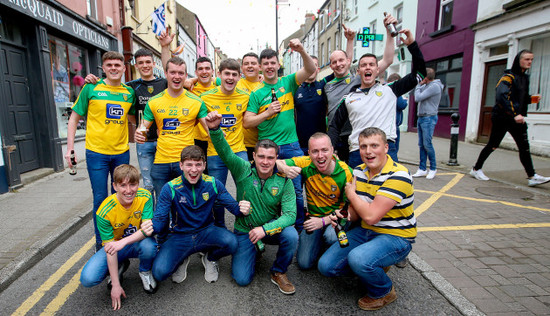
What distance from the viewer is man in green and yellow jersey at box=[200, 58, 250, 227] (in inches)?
143

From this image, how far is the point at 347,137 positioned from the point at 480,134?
9.00 meters

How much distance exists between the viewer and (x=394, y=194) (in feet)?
8.48

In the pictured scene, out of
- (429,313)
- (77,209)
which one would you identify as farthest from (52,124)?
(429,313)

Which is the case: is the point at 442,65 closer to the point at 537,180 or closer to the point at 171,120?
the point at 537,180

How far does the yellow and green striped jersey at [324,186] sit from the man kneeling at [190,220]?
720mm

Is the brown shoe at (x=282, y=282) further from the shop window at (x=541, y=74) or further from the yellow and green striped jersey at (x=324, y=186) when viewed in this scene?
the shop window at (x=541, y=74)

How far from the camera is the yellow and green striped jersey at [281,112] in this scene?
3775mm

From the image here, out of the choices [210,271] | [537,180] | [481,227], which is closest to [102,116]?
[210,271]

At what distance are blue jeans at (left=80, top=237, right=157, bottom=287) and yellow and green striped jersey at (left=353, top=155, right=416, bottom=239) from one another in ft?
6.43

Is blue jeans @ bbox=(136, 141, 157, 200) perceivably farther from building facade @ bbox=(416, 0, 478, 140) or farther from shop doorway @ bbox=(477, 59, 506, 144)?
building facade @ bbox=(416, 0, 478, 140)

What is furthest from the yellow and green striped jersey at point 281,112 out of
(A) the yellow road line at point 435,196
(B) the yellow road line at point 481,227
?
A: (A) the yellow road line at point 435,196

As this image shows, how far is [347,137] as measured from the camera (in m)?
4.12

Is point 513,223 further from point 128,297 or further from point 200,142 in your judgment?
point 128,297

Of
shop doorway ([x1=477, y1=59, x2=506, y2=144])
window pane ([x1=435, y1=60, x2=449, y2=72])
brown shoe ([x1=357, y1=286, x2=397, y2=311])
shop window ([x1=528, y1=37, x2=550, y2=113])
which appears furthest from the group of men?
window pane ([x1=435, y1=60, x2=449, y2=72])
